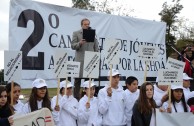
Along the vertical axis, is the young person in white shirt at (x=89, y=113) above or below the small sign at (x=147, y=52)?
below

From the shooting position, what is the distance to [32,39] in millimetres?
8844

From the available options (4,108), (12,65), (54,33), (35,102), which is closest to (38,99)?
(35,102)

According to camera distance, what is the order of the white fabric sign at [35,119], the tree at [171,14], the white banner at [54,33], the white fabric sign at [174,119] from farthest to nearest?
1. the tree at [171,14]
2. the white banner at [54,33]
3. the white fabric sign at [174,119]
4. the white fabric sign at [35,119]

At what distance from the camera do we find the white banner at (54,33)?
340 inches

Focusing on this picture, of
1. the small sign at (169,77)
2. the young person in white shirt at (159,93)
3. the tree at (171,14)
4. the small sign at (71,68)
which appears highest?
the tree at (171,14)

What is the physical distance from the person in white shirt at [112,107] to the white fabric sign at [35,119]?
1488mm

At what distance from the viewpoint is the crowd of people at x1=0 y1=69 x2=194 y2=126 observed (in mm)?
6176

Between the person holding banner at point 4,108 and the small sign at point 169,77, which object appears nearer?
the person holding banner at point 4,108

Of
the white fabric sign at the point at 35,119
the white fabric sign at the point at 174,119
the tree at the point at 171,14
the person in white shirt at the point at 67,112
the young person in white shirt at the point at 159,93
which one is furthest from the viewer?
the tree at the point at 171,14

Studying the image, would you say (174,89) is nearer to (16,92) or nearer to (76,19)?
(16,92)

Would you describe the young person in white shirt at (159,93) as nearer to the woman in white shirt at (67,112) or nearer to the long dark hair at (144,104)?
the long dark hair at (144,104)

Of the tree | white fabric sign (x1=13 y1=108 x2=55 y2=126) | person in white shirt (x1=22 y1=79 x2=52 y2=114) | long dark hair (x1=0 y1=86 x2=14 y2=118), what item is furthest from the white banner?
the tree

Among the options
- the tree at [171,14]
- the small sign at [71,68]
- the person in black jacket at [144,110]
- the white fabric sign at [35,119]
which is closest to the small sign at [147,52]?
the person in black jacket at [144,110]

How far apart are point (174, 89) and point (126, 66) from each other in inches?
177
